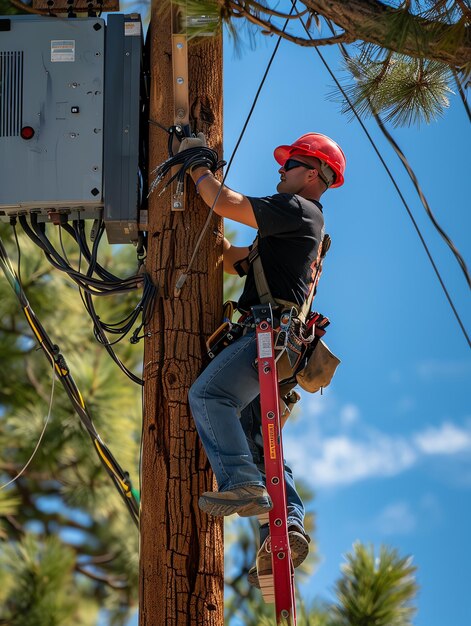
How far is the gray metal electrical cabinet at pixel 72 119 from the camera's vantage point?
555cm

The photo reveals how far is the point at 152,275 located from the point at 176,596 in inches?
52.5

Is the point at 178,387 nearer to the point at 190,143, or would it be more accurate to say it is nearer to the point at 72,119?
the point at 190,143

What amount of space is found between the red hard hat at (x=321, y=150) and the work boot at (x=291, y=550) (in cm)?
157

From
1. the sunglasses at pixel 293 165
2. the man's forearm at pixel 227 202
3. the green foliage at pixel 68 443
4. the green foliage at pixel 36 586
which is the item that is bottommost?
the man's forearm at pixel 227 202

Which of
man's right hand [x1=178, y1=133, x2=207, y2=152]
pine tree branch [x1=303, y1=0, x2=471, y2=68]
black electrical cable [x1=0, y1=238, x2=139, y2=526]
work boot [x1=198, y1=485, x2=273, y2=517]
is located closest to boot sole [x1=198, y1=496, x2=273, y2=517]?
work boot [x1=198, y1=485, x2=273, y2=517]

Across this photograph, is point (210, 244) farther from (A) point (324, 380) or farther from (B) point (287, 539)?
(B) point (287, 539)

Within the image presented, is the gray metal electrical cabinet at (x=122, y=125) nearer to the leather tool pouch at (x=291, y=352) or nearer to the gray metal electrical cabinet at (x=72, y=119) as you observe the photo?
the gray metal electrical cabinet at (x=72, y=119)

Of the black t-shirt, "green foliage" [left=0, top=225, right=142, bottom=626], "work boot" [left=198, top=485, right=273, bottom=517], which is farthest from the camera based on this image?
"green foliage" [left=0, top=225, right=142, bottom=626]

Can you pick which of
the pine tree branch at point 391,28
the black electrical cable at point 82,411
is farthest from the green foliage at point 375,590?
the pine tree branch at point 391,28

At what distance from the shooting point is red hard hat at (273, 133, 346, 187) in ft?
18.0

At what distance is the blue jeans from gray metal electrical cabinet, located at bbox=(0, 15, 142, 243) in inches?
34.7

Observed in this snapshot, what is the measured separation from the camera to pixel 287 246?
5.26m

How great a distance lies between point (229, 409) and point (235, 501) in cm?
38

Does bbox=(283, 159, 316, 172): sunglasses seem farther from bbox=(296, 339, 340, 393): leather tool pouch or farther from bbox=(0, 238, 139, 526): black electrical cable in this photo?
bbox=(0, 238, 139, 526): black electrical cable
